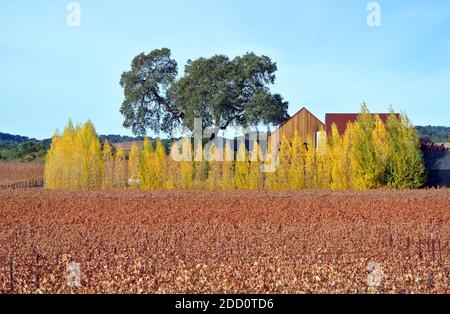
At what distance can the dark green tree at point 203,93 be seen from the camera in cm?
4719

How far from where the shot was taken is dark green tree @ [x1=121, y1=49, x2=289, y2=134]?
47.2 meters

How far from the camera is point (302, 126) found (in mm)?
40406

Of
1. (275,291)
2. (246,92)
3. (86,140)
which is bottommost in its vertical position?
(275,291)

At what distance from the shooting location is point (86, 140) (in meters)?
37.5

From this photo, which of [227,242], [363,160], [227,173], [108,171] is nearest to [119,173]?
[108,171]

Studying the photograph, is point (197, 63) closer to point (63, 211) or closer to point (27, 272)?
point (63, 211)

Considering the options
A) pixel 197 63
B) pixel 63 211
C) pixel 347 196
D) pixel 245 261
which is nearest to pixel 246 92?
pixel 197 63

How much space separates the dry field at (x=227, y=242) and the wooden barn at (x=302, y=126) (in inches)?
524

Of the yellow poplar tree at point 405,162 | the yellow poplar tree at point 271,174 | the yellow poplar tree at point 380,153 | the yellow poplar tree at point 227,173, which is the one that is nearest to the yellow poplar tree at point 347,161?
the yellow poplar tree at point 380,153

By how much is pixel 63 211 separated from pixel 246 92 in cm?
2766

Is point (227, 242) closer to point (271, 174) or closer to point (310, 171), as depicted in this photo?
point (271, 174)

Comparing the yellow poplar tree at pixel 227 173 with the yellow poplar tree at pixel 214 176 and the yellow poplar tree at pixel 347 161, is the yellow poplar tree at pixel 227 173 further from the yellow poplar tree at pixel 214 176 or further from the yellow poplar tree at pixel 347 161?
the yellow poplar tree at pixel 347 161

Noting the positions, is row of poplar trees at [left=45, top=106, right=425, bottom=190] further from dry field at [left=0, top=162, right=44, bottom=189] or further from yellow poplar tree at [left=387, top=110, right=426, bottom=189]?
dry field at [left=0, top=162, right=44, bottom=189]

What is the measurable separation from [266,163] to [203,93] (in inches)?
526
